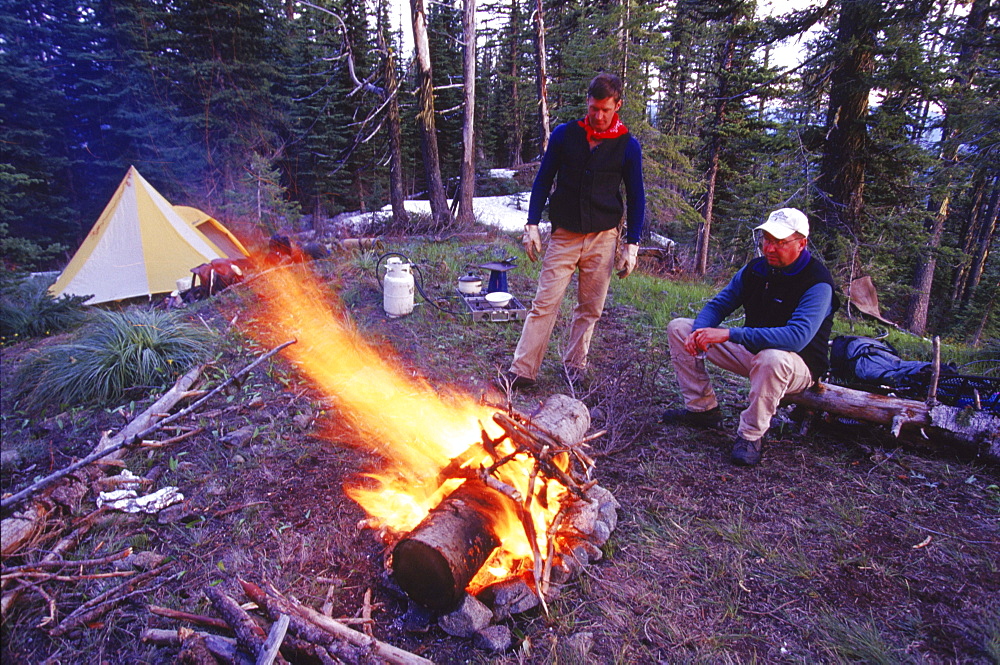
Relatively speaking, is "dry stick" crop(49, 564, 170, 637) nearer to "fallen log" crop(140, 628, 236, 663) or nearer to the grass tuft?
"fallen log" crop(140, 628, 236, 663)

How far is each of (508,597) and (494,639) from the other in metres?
0.22

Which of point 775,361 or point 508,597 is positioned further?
point 775,361

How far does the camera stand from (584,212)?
391 cm

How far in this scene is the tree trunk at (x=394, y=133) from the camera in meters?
11.4

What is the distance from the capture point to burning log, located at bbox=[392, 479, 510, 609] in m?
2.12

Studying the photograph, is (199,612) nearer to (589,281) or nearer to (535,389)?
(535,389)

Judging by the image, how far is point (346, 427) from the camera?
12.2 feet

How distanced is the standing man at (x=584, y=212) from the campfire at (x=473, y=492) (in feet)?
2.64

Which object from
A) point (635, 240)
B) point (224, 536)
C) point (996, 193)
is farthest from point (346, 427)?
point (996, 193)

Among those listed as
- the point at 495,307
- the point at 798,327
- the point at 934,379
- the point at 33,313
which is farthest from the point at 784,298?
the point at 33,313

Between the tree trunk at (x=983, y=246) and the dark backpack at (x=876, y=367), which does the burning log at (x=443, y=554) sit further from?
the tree trunk at (x=983, y=246)

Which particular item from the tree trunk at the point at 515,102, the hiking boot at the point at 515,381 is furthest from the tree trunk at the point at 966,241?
the hiking boot at the point at 515,381

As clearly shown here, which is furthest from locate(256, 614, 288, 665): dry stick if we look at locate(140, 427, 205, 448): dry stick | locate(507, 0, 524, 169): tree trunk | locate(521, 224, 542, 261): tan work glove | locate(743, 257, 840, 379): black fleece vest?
locate(507, 0, 524, 169): tree trunk

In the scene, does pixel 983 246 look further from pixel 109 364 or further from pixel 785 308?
pixel 109 364
